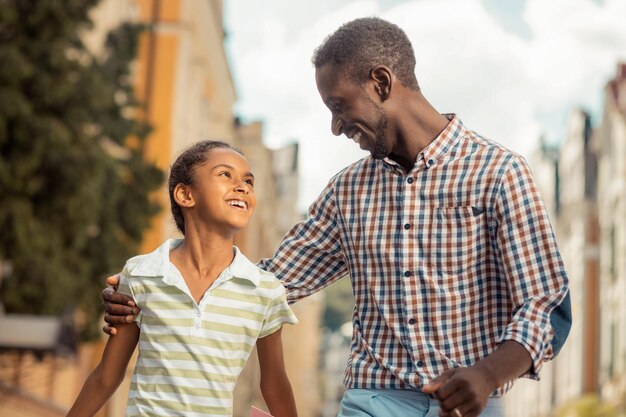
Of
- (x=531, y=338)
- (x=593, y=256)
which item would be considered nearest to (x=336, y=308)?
(x=593, y=256)

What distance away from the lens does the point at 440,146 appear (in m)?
4.57

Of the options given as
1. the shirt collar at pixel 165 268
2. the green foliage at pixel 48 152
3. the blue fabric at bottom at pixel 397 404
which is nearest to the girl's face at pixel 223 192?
the shirt collar at pixel 165 268

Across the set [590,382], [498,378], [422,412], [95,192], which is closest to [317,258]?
[422,412]

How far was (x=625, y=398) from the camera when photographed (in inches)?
1320

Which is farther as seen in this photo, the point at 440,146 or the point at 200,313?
the point at 440,146

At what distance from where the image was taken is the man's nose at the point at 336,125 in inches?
179

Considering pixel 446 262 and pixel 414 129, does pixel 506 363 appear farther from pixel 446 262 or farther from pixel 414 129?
pixel 414 129

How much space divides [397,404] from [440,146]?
828mm

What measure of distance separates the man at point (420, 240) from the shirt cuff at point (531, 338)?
0.06 metres

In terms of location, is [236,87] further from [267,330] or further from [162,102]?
[267,330]

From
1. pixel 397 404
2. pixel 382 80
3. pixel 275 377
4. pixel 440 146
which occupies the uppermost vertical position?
pixel 382 80

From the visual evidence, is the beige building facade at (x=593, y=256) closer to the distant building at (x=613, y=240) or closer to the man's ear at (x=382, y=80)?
the distant building at (x=613, y=240)

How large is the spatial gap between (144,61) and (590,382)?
20137 millimetres

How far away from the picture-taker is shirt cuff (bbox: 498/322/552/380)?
4055mm
